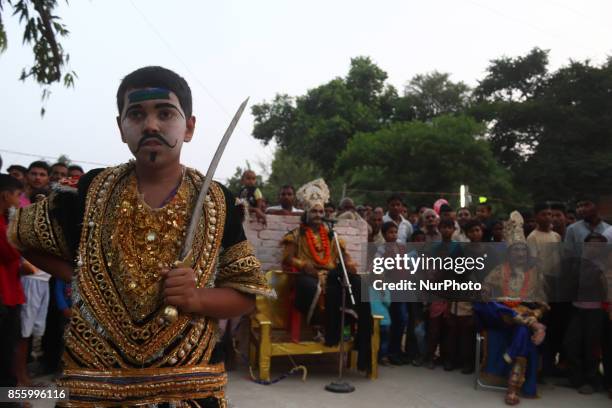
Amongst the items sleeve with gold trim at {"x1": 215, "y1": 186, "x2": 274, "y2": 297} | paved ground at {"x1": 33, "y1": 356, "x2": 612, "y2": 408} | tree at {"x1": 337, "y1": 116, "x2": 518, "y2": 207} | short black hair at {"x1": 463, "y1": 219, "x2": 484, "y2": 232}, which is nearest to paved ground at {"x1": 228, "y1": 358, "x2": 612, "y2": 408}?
paved ground at {"x1": 33, "y1": 356, "x2": 612, "y2": 408}

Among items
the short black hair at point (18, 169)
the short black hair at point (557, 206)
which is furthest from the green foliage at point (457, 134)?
the short black hair at point (18, 169)

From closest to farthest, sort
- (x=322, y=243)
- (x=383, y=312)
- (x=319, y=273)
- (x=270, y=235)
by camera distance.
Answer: (x=319, y=273), (x=322, y=243), (x=383, y=312), (x=270, y=235)

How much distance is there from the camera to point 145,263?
163cm

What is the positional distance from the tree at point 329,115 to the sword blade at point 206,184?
34062 mm

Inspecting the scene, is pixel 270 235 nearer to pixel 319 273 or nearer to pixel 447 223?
pixel 319 273

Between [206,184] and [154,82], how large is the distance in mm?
359

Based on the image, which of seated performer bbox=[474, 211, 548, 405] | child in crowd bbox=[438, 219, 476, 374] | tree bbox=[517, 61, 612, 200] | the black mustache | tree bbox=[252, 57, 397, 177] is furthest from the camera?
tree bbox=[252, 57, 397, 177]

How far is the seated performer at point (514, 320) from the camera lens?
5.56 m

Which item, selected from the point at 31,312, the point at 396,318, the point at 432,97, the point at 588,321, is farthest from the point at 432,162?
the point at 31,312

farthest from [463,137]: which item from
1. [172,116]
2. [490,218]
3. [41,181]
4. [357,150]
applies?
[172,116]

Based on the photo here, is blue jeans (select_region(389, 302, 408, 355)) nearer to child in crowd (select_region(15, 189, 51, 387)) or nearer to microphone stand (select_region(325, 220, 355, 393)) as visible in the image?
microphone stand (select_region(325, 220, 355, 393))

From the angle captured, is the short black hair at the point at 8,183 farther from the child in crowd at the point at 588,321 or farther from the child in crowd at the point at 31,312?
the child in crowd at the point at 588,321

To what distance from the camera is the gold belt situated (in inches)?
60.0

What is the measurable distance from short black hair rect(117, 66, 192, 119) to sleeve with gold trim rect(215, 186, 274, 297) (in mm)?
409
